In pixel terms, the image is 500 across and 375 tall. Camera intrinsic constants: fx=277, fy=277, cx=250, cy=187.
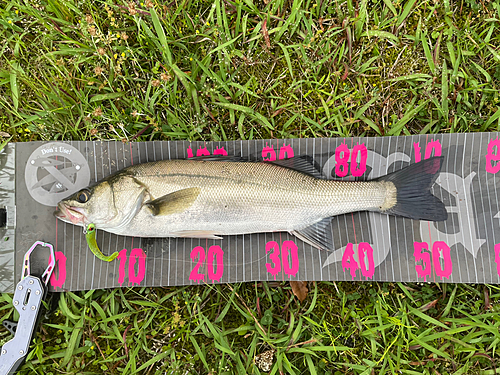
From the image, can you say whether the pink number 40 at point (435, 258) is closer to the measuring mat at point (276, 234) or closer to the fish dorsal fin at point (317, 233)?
the measuring mat at point (276, 234)

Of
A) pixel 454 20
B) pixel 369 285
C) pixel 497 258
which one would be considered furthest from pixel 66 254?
pixel 454 20

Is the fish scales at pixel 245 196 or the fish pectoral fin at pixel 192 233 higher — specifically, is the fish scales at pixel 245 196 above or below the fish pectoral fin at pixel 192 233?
above

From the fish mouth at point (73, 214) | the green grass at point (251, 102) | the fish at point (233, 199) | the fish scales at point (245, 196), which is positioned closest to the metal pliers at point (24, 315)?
the green grass at point (251, 102)

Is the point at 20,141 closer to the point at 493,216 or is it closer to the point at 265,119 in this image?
the point at 265,119

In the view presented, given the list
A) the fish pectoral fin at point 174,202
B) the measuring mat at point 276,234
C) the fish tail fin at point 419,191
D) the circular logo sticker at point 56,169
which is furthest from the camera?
the circular logo sticker at point 56,169

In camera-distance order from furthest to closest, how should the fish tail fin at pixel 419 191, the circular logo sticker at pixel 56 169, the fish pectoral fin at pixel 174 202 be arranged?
the circular logo sticker at pixel 56 169 → the fish tail fin at pixel 419 191 → the fish pectoral fin at pixel 174 202

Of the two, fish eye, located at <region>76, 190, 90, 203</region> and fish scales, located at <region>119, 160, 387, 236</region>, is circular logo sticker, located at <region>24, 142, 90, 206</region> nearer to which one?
fish eye, located at <region>76, 190, 90, 203</region>

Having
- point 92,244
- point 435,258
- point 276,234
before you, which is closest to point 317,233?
point 276,234

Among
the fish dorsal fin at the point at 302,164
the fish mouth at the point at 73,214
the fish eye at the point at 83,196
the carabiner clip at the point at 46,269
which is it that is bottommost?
the carabiner clip at the point at 46,269

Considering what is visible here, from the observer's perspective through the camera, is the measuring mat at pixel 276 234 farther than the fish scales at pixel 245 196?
Yes
